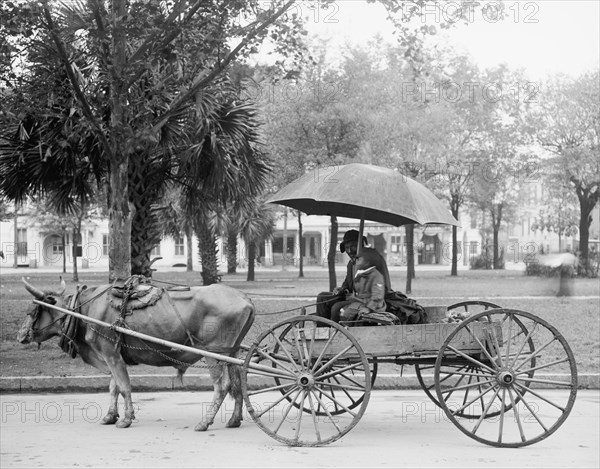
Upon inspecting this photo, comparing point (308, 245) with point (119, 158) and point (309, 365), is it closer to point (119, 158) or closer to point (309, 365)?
point (119, 158)

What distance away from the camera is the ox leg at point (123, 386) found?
355 inches

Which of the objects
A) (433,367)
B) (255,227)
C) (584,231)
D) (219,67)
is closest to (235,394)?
(433,367)

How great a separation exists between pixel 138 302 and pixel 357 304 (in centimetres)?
230

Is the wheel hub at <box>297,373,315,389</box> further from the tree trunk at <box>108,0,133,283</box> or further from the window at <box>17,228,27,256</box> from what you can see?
the window at <box>17,228,27,256</box>

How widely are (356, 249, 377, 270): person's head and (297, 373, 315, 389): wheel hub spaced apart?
1269 millimetres

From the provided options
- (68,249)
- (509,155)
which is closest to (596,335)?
(509,155)

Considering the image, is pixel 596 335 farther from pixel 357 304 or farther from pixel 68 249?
pixel 68 249

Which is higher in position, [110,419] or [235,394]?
[235,394]

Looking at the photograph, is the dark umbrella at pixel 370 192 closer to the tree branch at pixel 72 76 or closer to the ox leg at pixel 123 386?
the ox leg at pixel 123 386

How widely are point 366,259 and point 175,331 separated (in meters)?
2.13

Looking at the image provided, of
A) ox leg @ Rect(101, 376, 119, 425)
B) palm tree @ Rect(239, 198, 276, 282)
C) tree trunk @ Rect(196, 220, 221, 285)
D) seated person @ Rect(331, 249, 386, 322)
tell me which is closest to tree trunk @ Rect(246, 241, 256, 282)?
palm tree @ Rect(239, 198, 276, 282)

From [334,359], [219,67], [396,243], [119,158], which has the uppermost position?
[219,67]

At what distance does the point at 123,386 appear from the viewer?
30.0ft

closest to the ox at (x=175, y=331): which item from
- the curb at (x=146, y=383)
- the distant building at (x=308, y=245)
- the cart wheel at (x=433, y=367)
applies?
the cart wheel at (x=433, y=367)
